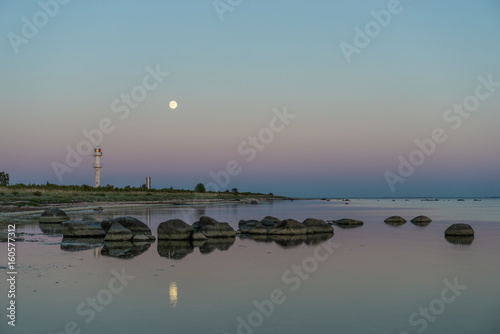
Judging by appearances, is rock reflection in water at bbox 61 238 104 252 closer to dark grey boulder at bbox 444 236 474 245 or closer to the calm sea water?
the calm sea water

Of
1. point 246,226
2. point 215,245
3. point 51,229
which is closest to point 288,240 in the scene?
point 215,245

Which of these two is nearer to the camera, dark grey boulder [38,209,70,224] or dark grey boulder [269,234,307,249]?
dark grey boulder [269,234,307,249]

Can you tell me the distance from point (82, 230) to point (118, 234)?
2.75 metres

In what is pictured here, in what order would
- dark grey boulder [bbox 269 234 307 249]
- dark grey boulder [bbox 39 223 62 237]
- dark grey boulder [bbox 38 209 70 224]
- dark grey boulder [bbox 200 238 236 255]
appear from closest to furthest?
dark grey boulder [bbox 200 238 236 255]
dark grey boulder [bbox 269 234 307 249]
dark grey boulder [bbox 39 223 62 237]
dark grey boulder [bbox 38 209 70 224]

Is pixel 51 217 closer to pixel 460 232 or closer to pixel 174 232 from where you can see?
pixel 174 232

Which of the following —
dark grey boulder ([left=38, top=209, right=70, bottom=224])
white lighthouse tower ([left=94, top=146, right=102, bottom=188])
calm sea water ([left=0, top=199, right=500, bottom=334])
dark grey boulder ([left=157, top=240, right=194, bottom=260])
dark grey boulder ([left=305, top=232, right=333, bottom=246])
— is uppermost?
white lighthouse tower ([left=94, top=146, right=102, bottom=188])

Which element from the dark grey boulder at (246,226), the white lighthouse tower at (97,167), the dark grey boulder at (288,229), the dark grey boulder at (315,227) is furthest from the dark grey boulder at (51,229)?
the white lighthouse tower at (97,167)

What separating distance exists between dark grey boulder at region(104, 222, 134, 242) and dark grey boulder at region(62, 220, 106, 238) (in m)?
2.03

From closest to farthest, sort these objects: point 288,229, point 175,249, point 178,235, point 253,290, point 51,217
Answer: point 253,290
point 175,249
point 178,235
point 288,229
point 51,217

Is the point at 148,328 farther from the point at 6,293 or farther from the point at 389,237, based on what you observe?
the point at 389,237

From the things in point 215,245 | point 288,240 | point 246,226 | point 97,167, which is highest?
point 97,167

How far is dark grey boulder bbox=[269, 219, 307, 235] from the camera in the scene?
26031 mm

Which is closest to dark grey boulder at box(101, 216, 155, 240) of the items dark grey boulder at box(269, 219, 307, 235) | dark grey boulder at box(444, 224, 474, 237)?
dark grey boulder at box(269, 219, 307, 235)

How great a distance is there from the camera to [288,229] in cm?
2602
